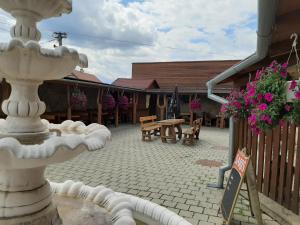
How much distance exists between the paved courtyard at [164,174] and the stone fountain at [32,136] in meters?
2.05

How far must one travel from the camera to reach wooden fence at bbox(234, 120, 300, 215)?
3.49 metres

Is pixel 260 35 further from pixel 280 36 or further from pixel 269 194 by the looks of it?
pixel 269 194

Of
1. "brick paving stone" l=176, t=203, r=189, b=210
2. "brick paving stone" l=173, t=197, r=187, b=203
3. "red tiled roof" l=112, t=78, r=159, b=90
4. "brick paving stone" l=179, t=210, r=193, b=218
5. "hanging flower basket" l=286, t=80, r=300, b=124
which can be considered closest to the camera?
"hanging flower basket" l=286, t=80, r=300, b=124

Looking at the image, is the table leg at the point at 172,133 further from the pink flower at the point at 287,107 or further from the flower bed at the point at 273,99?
the pink flower at the point at 287,107

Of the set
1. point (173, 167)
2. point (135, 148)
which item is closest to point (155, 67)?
point (135, 148)

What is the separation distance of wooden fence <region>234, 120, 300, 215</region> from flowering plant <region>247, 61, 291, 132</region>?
3.95 ft

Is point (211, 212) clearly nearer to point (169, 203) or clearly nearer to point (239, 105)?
point (169, 203)

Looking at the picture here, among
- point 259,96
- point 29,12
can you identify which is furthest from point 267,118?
point 29,12

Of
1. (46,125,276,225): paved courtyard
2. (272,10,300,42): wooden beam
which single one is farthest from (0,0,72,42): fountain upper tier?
(46,125,276,225): paved courtyard

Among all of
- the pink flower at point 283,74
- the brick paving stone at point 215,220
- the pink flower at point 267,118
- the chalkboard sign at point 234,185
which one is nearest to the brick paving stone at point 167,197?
the brick paving stone at point 215,220

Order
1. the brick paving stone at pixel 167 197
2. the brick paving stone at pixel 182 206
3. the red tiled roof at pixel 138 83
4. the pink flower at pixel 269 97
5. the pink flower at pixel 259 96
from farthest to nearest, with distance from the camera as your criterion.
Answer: the red tiled roof at pixel 138 83 → the brick paving stone at pixel 167 197 → the brick paving stone at pixel 182 206 → the pink flower at pixel 259 96 → the pink flower at pixel 269 97

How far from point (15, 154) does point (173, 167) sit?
18.4 feet

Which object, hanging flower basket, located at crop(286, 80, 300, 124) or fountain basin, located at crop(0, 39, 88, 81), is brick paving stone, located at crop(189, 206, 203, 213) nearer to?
hanging flower basket, located at crop(286, 80, 300, 124)

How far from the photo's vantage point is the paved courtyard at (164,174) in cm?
395
